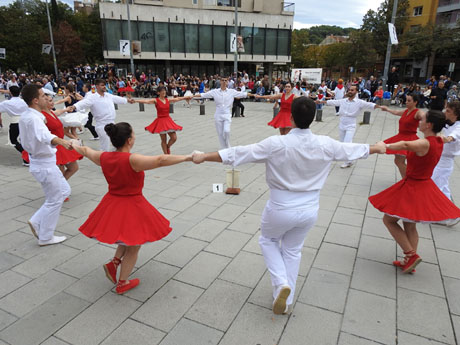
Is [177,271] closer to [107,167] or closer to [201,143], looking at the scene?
[107,167]

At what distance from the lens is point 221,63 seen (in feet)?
137

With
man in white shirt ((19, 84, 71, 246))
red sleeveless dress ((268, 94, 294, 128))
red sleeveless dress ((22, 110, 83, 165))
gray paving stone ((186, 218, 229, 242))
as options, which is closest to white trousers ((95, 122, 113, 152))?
red sleeveless dress ((22, 110, 83, 165))

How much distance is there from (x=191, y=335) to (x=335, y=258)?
2.18 metres

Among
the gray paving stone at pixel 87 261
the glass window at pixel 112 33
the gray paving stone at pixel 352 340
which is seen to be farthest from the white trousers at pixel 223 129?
the glass window at pixel 112 33

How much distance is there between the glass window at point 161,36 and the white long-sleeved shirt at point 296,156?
3901 centimetres

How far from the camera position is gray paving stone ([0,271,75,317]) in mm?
3219

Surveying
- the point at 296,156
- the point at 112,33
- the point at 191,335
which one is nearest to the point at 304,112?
the point at 296,156

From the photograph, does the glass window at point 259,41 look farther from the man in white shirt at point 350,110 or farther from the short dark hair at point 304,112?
the short dark hair at point 304,112

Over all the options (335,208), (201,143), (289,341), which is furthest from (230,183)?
(201,143)

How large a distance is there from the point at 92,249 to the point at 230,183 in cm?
294

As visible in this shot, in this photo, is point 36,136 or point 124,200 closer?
point 124,200

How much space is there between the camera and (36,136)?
3.92 metres

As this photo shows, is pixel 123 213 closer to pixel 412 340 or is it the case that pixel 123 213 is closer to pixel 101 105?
pixel 412 340

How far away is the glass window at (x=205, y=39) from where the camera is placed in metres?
39.1
